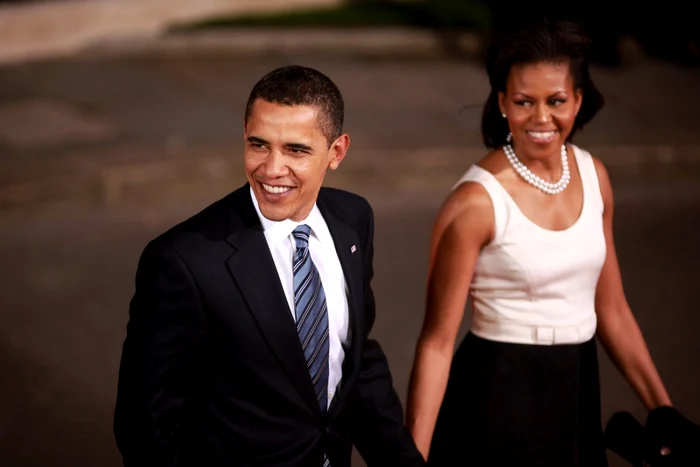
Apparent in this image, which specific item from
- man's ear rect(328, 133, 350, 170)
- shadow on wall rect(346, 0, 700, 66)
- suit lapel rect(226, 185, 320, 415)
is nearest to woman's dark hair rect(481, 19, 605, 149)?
man's ear rect(328, 133, 350, 170)

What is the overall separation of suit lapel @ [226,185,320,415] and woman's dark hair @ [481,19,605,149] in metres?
1.03

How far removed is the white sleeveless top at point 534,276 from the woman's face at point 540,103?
17 centimetres

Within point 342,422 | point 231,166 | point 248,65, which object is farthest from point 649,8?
point 342,422

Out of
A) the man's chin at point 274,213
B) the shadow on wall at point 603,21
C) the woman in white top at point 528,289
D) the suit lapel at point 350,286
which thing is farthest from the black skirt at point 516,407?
the shadow on wall at point 603,21

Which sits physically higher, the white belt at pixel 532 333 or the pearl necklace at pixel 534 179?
the pearl necklace at pixel 534 179

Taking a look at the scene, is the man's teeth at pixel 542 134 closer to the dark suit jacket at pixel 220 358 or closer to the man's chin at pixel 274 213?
the dark suit jacket at pixel 220 358

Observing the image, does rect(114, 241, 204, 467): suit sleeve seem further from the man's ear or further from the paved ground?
the paved ground

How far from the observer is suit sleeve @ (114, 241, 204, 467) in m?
2.30

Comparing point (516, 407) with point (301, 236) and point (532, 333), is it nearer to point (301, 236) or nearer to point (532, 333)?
point (532, 333)

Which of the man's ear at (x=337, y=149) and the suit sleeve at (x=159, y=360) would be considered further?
the man's ear at (x=337, y=149)

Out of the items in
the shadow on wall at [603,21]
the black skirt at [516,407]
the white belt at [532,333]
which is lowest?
the black skirt at [516,407]

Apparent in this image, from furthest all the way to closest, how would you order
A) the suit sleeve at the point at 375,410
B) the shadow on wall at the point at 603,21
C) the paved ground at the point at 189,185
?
the shadow on wall at the point at 603,21 → the paved ground at the point at 189,185 → the suit sleeve at the point at 375,410

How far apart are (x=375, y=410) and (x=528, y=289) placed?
2.28 ft

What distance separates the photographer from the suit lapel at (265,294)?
2371 mm
